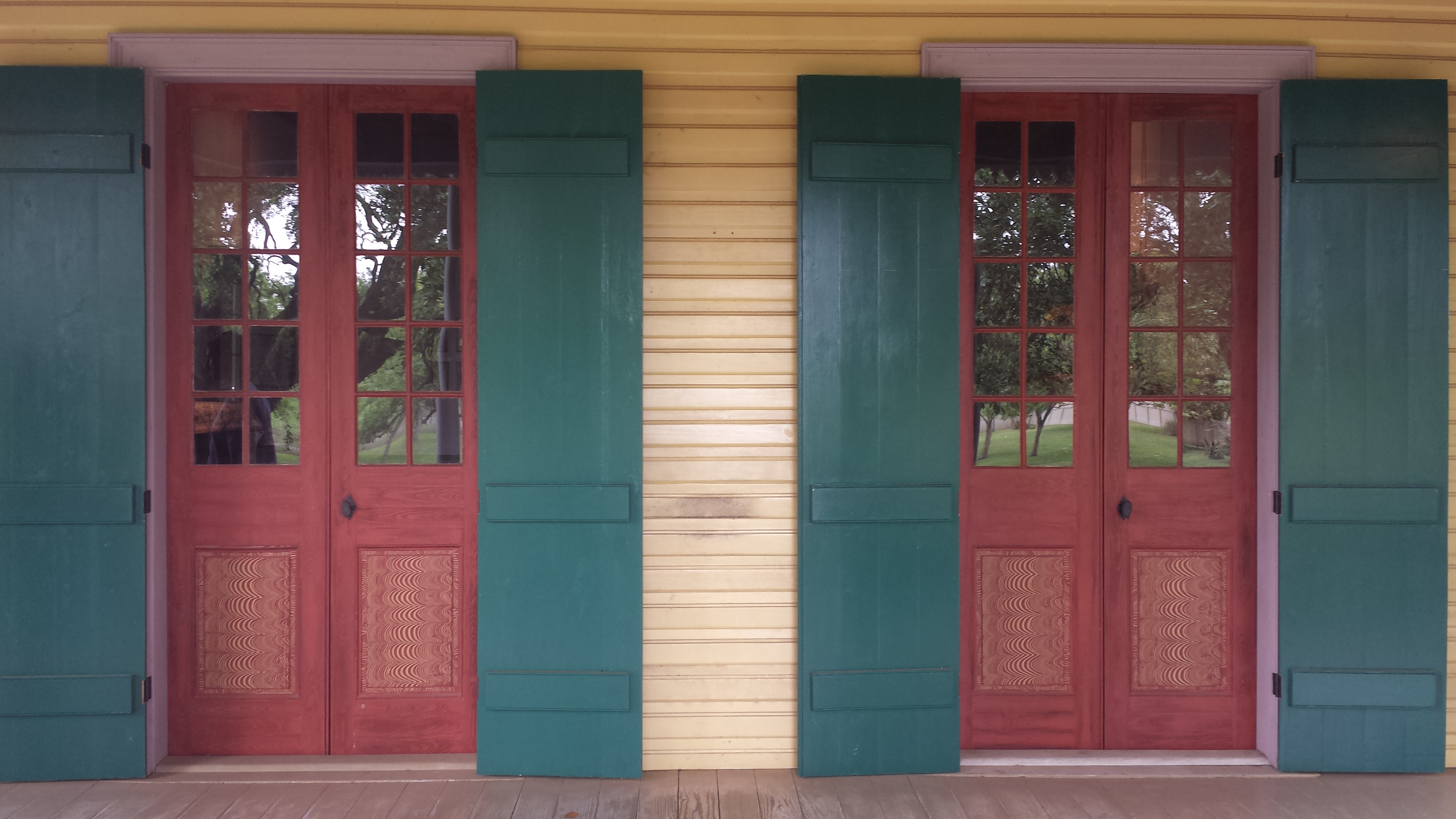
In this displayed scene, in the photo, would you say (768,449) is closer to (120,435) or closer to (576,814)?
(576,814)

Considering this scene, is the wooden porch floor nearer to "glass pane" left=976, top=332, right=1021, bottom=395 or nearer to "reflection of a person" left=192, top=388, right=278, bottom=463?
"reflection of a person" left=192, top=388, right=278, bottom=463

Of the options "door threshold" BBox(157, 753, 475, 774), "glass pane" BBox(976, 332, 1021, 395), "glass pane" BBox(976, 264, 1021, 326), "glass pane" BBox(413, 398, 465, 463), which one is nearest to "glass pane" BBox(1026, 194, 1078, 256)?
"glass pane" BBox(976, 264, 1021, 326)

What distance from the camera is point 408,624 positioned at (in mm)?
3236

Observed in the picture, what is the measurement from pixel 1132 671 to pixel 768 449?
5.64 ft

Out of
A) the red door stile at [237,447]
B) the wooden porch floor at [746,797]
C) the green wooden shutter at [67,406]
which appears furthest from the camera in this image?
the red door stile at [237,447]

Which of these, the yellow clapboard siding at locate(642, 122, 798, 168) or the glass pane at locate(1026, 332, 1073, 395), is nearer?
the yellow clapboard siding at locate(642, 122, 798, 168)

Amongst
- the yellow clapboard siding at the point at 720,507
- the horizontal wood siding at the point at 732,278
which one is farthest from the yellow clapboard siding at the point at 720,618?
the yellow clapboard siding at the point at 720,507

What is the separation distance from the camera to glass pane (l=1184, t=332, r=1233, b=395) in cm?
329

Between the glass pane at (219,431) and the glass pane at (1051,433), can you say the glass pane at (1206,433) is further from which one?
the glass pane at (219,431)

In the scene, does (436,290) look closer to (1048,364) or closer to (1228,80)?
(1048,364)

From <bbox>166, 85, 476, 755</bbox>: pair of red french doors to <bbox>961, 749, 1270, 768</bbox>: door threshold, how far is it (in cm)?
202

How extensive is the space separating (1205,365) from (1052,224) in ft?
2.71

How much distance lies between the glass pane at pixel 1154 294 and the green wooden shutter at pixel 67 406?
3754mm

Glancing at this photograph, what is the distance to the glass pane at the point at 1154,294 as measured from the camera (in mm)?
3295
